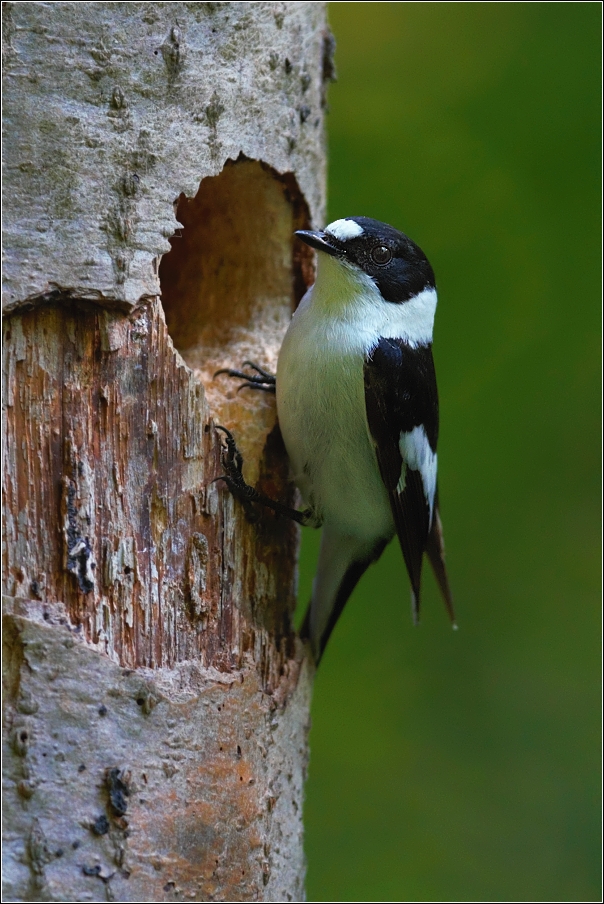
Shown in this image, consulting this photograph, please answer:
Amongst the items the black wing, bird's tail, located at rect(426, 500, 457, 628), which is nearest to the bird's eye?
the black wing

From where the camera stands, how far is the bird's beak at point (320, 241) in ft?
7.63

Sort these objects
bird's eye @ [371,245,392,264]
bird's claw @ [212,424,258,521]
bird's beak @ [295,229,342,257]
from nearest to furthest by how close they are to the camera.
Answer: bird's claw @ [212,424,258,521] → bird's beak @ [295,229,342,257] → bird's eye @ [371,245,392,264]

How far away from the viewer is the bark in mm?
1806

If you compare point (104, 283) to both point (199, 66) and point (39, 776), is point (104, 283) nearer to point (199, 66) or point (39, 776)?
point (199, 66)

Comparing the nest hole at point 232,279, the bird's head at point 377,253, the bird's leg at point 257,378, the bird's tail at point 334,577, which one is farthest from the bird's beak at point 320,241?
the bird's tail at point 334,577

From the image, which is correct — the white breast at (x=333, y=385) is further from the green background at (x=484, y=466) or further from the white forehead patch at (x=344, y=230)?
the green background at (x=484, y=466)

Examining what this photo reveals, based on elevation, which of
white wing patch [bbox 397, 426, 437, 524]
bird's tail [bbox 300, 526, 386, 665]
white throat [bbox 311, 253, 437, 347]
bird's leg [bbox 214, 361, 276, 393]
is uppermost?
white throat [bbox 311, 253, 437, 347]

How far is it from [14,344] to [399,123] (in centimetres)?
240

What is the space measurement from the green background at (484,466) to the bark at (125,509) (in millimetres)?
1459

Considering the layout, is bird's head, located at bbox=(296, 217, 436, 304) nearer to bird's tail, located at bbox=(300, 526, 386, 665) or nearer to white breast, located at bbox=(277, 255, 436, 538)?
white breast, located at bbox=(277, 255, 436, 538)

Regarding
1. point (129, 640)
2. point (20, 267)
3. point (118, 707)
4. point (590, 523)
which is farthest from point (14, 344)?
point (590, 523)

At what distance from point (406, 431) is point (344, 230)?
57cm

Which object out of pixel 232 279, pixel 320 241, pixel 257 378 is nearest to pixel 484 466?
pixel 257 378

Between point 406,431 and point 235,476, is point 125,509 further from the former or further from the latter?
point 406,431
